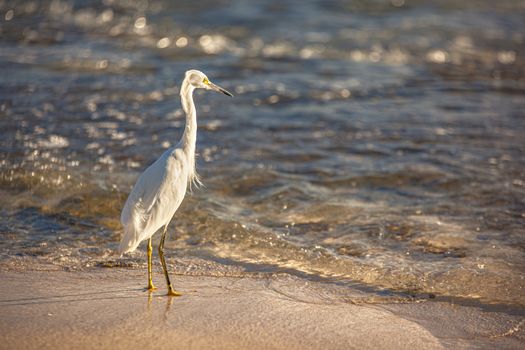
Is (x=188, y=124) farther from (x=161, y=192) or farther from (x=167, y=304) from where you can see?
(x=167, y=304)

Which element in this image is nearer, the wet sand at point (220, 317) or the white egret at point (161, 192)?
the wet sand at point (220, 317)

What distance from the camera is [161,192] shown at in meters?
4.43

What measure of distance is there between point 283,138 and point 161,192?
151 inches

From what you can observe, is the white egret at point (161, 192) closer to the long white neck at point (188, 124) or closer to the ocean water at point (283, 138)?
the long white neck at point (188, 124)

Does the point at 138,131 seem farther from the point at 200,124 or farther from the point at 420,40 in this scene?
the point at 420,40

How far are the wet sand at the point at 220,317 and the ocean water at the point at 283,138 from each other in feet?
0.87

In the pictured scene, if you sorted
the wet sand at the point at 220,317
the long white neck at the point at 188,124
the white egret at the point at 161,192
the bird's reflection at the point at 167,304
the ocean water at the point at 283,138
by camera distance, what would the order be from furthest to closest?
the ocean water at the point at 283,138 → the long white neck at the point at 188,124 → the white egret at the point at 161,192 → the bird's reflection at the point at 167,304 → the wet sand at the point at 220,317

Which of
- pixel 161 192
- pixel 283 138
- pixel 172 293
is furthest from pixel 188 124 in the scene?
pixel 283 138

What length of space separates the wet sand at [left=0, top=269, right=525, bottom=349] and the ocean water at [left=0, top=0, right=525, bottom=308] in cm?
26

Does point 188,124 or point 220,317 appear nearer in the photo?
point 220,317

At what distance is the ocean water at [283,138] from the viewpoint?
17.0 feet

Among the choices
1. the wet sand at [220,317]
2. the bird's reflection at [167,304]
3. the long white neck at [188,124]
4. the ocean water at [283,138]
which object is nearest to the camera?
the wet sand at [220,317]

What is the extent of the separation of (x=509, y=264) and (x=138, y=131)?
4422 millimetres

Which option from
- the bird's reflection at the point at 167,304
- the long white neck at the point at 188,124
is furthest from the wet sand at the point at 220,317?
the long white neck at the point at 188,124
